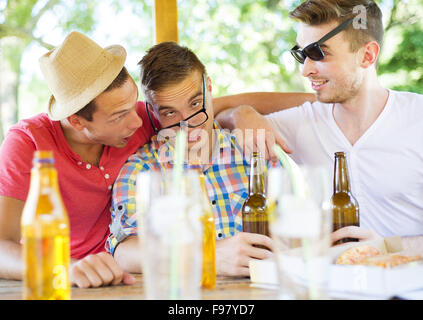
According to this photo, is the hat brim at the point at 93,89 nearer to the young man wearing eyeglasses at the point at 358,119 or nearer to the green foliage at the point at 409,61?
the young man wearing eyeglasses at the point at 358,119

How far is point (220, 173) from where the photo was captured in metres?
1.87

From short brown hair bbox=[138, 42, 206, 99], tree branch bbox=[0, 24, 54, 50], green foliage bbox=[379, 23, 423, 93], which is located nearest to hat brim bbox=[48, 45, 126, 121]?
short brown hair bbox=[138, 42, 206, 99]

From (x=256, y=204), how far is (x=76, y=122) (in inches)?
32.5

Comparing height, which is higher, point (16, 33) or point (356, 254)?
point (16, 33)

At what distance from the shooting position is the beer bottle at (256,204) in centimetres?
134

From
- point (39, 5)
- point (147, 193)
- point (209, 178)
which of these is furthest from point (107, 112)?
point (39, 5)

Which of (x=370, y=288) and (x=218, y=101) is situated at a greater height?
(x=218, y=101)

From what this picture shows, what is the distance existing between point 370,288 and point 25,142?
4.27 ft

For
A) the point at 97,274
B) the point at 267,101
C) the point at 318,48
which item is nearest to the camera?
the point at 97,274

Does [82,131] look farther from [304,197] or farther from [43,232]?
[304,197]

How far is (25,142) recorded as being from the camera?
5.59 feet

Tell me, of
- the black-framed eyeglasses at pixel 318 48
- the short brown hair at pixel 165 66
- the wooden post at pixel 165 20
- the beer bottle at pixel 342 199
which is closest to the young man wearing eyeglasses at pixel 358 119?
the black-framed eyeglasses at pixel 318 48

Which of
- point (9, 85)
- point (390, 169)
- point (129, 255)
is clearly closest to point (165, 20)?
point (390, 169)
